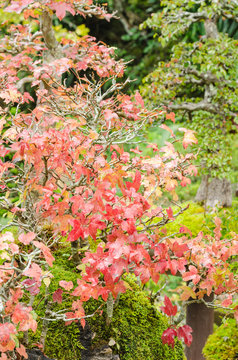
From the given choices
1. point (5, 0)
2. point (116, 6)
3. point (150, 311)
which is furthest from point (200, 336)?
point (116, 6)

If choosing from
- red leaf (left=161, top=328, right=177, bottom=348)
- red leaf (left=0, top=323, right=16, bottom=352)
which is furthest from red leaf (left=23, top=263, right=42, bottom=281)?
red leaf (left=161, top=328, right=177, bottom=348)

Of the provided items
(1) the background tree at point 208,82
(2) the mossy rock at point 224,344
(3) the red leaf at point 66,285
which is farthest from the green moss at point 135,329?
(1) the background tree at point 208,82

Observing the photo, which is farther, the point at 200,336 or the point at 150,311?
the point at 200,336

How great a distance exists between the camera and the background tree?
3801 millimetres

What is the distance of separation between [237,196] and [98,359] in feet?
16.3

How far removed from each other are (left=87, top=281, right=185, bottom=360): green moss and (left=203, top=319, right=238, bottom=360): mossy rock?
26 centimetres

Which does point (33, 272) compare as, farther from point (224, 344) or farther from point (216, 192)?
point (216, 192)

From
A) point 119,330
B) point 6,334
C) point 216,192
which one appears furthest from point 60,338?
point 216,192

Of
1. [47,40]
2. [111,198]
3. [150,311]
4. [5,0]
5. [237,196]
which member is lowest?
[237,196]

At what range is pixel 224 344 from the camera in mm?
2434

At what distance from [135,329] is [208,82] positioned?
3.08 meters

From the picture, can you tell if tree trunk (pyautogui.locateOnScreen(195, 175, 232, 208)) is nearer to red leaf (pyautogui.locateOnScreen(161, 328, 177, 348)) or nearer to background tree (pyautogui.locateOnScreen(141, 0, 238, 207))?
background tree (pyautogui.locateOnScreen(141, 0, 238, 207))

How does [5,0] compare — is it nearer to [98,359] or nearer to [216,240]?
[216,240]

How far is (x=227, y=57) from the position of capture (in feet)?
12.8
